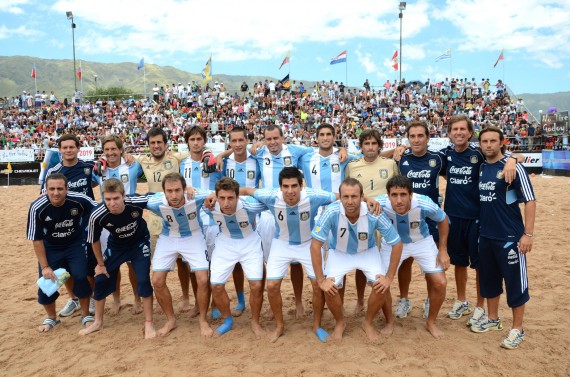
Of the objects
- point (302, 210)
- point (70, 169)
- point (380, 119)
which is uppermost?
point (380, 119)

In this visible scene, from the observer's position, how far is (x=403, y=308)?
18.6ft

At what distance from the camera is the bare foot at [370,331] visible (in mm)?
4949

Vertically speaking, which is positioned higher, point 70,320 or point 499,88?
point 499,88

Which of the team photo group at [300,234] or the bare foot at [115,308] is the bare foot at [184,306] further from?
the bare foot at [115,308]

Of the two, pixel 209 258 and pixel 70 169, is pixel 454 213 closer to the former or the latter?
pixel 209 258

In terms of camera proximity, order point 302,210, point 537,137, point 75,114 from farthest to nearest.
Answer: point 75,114
point 537,137
point 302,210

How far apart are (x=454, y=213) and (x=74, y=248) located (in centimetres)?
490

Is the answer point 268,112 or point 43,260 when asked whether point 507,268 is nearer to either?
point 43,260

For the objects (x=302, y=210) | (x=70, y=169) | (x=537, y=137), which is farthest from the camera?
(x=537, y=137)

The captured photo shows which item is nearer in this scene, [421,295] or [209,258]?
[209,258]

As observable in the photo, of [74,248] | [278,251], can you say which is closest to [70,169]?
[74,248]

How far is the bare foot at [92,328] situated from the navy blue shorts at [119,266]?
12.8 inches

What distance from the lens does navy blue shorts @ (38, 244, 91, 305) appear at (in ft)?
18.4

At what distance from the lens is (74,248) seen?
5699mm
